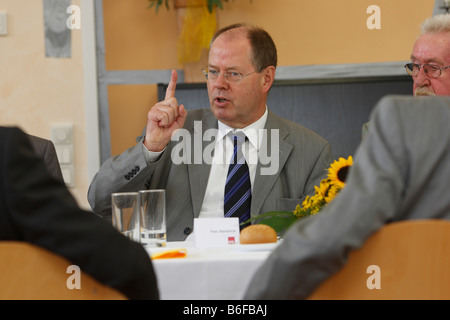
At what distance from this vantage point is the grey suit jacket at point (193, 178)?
2408mm

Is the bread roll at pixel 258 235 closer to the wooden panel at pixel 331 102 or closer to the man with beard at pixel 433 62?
the man with beard at pixel 433 62

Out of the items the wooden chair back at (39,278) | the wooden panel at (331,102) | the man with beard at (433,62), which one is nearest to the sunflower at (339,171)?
the wooden chair back at (39,278)

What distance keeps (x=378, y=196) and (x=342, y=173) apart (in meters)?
0.82

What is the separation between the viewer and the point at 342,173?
71.7 inches

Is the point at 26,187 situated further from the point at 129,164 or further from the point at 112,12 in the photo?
the point at 112,12

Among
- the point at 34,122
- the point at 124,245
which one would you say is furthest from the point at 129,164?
the point at 34,122

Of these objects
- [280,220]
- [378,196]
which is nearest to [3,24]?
[280,220]

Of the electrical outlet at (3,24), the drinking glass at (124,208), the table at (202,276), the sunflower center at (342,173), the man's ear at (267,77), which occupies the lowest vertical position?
the table at (202,276)

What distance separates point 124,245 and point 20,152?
24cm

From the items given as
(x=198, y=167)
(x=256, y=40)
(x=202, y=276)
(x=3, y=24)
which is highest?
(x=3, y=24)

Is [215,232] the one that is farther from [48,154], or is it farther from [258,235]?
[48,154]

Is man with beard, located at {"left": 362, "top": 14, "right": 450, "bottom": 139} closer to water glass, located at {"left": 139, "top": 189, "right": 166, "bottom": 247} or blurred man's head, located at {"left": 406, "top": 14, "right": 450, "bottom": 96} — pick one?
blurred man's head, located at {"left": 406, "top": 14, "right": 450, "bottom": 96}

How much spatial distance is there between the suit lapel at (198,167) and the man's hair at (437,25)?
109cm
